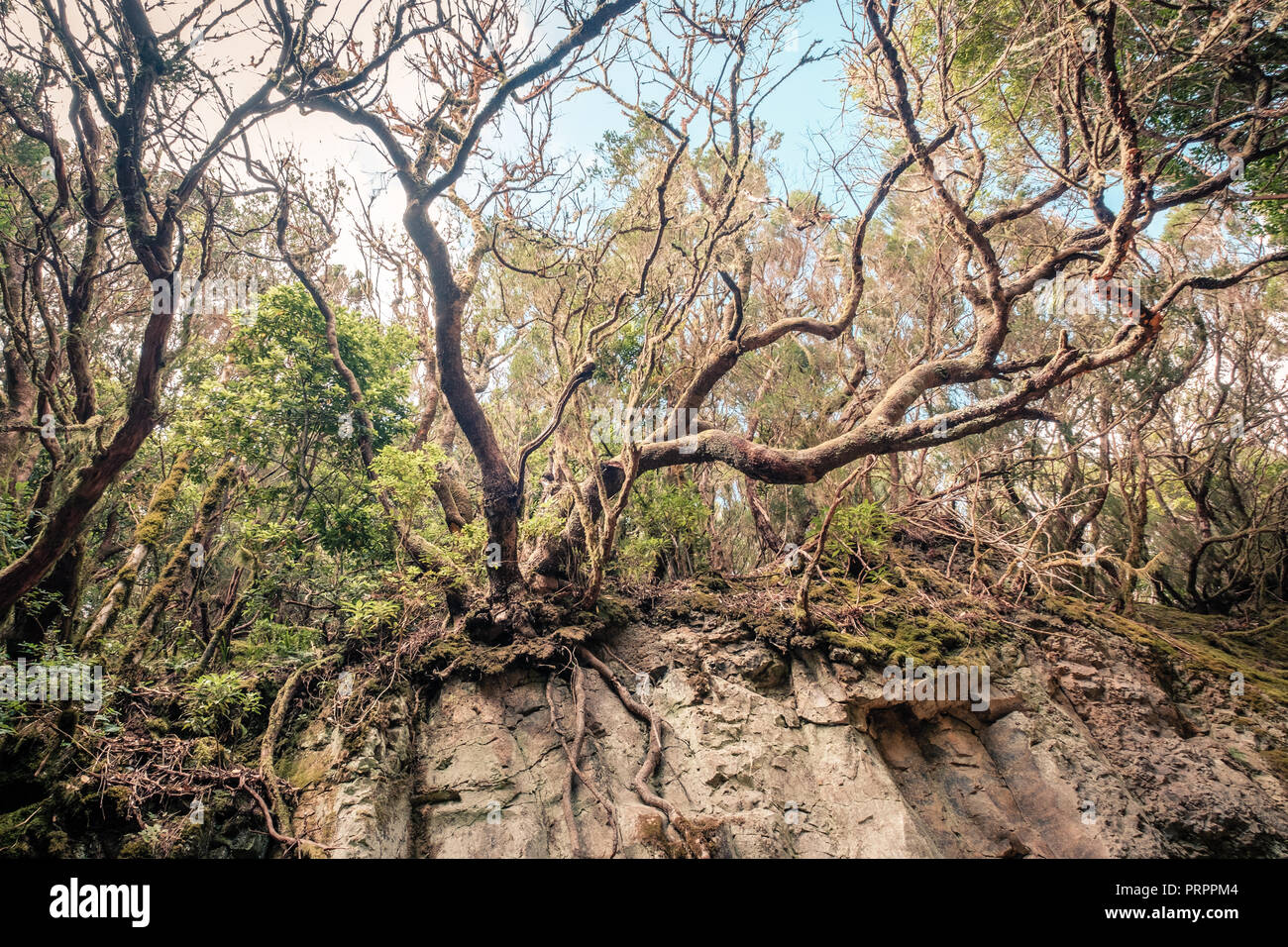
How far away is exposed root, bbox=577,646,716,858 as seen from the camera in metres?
4.22

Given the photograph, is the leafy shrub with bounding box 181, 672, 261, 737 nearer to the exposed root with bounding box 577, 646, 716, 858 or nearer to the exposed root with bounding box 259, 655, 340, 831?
the exposed root with bounding box 259, 655, 340, 831

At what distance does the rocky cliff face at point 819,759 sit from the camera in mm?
4438

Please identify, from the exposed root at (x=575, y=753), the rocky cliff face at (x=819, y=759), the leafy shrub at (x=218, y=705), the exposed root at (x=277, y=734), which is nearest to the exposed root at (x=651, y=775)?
the rocky cliff face at (x=819, y=759)

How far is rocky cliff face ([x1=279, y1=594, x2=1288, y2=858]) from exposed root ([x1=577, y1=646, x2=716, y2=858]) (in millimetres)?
100

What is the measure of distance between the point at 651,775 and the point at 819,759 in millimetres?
1598

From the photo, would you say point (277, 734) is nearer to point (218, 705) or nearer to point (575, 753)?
point (218, 705)

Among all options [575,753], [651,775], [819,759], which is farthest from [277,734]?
[819,759]

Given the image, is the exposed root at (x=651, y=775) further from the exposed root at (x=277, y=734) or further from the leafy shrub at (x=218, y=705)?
the leafy shrub at (x=218, y=705)

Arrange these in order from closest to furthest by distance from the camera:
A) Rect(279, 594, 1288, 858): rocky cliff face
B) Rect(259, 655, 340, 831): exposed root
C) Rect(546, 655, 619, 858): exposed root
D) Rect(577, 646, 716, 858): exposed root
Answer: Rect(259, 655, 340, 831): exposed root < Rect(577, 646, 716, 858): exposed root < Rect(546, 655, 619, 858): exposed root < Rect(279, 594, 1288, 858): rocky cliff face

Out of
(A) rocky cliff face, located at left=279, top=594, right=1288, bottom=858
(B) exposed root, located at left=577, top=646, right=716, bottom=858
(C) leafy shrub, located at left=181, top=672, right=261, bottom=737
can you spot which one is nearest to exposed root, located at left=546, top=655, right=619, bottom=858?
(A) rocky cliff face, located at left=279, top=594, right=1288, bottom=858

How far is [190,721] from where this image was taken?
14.3 ft

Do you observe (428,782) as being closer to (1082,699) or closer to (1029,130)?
(1082,699)

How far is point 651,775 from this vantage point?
4.86 m
